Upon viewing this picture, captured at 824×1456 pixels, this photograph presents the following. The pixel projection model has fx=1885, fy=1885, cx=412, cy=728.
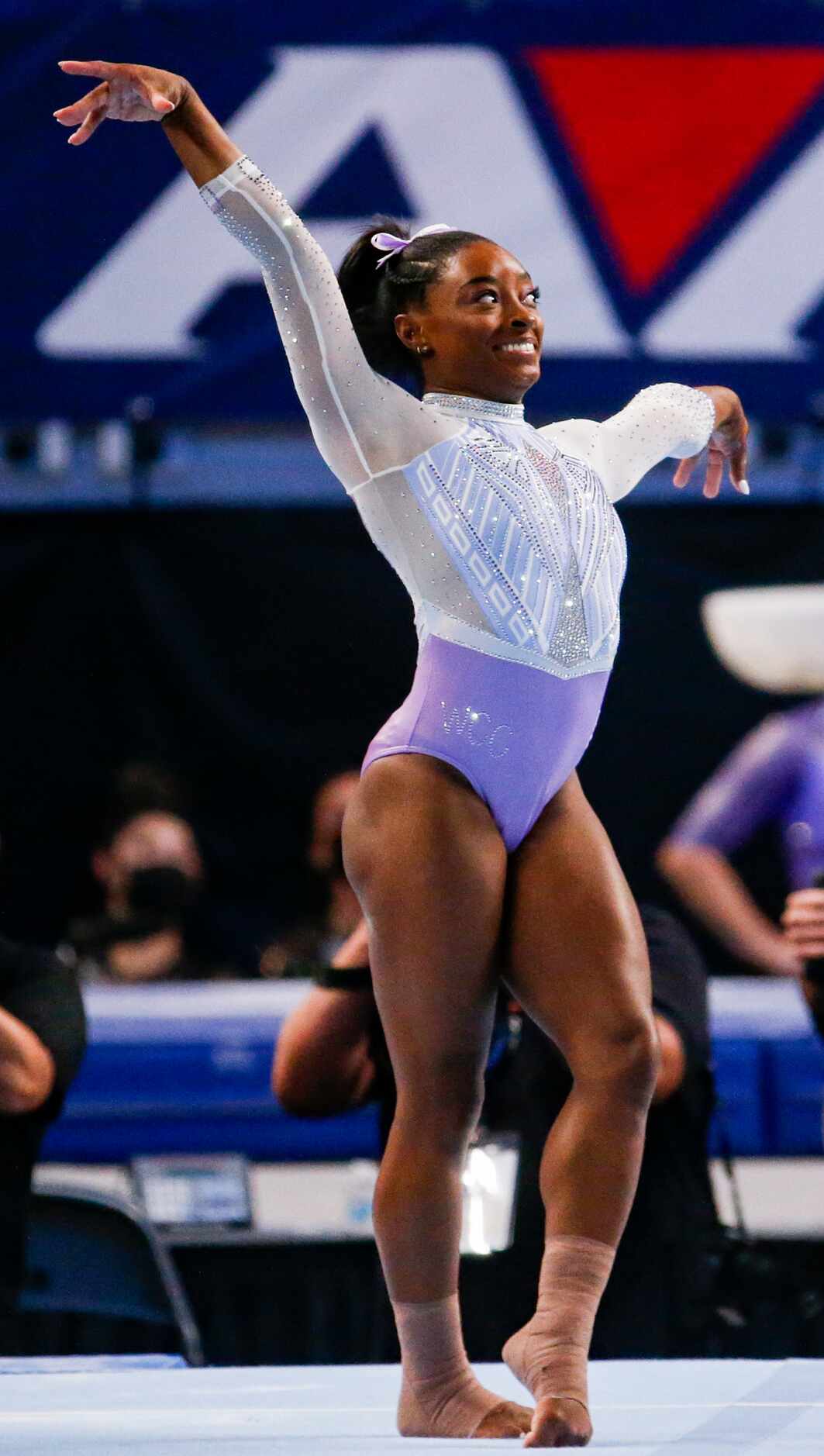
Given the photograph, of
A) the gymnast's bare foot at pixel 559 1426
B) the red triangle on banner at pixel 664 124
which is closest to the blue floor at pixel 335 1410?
the gymnast's bare foot at pixel 559 1426

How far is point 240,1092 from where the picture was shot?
13.0ft

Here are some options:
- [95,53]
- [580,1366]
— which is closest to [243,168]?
[580,1366]

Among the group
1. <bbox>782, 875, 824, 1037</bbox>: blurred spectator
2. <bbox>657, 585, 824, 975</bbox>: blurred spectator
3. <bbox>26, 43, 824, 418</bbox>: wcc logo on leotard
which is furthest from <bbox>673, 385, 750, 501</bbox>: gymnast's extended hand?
<bbox>657, 585, 824, 975</bbox>: blurred spectator

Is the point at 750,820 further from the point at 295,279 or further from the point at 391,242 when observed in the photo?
the point at 295,279

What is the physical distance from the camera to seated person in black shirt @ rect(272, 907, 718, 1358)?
2.84 meters

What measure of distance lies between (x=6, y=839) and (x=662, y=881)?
2.17m

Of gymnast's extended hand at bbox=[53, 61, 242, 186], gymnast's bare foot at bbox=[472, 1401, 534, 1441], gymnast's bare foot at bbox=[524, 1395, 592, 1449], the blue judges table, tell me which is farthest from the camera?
the blue judges table

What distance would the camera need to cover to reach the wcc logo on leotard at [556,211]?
4.79 meters

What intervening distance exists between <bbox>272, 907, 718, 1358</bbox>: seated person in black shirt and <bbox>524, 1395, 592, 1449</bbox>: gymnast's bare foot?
3.21ft

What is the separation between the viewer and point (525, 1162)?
118 inches

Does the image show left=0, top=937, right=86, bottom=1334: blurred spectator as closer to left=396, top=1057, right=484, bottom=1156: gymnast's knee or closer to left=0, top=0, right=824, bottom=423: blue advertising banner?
left=396, top=1057, right=484, bottom=1156: gymnast's knee

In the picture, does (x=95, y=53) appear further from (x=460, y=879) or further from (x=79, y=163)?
(x=460, y=879)

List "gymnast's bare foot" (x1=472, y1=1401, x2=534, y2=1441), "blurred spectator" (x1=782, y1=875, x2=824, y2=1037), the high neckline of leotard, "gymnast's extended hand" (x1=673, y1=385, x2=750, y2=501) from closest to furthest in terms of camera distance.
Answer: "gymnast's bare foot" (x1=472, y1=1401, x2=534, y2=1441)
the high neckline of leotard
"gymnast's extended hand" (x1=673, y1=385, x2=750, y2=501)
"blurred spectator" (x1=782, y1=875, x2=824, y2=1037)

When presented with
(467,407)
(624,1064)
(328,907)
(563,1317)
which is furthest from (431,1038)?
(328,907)
